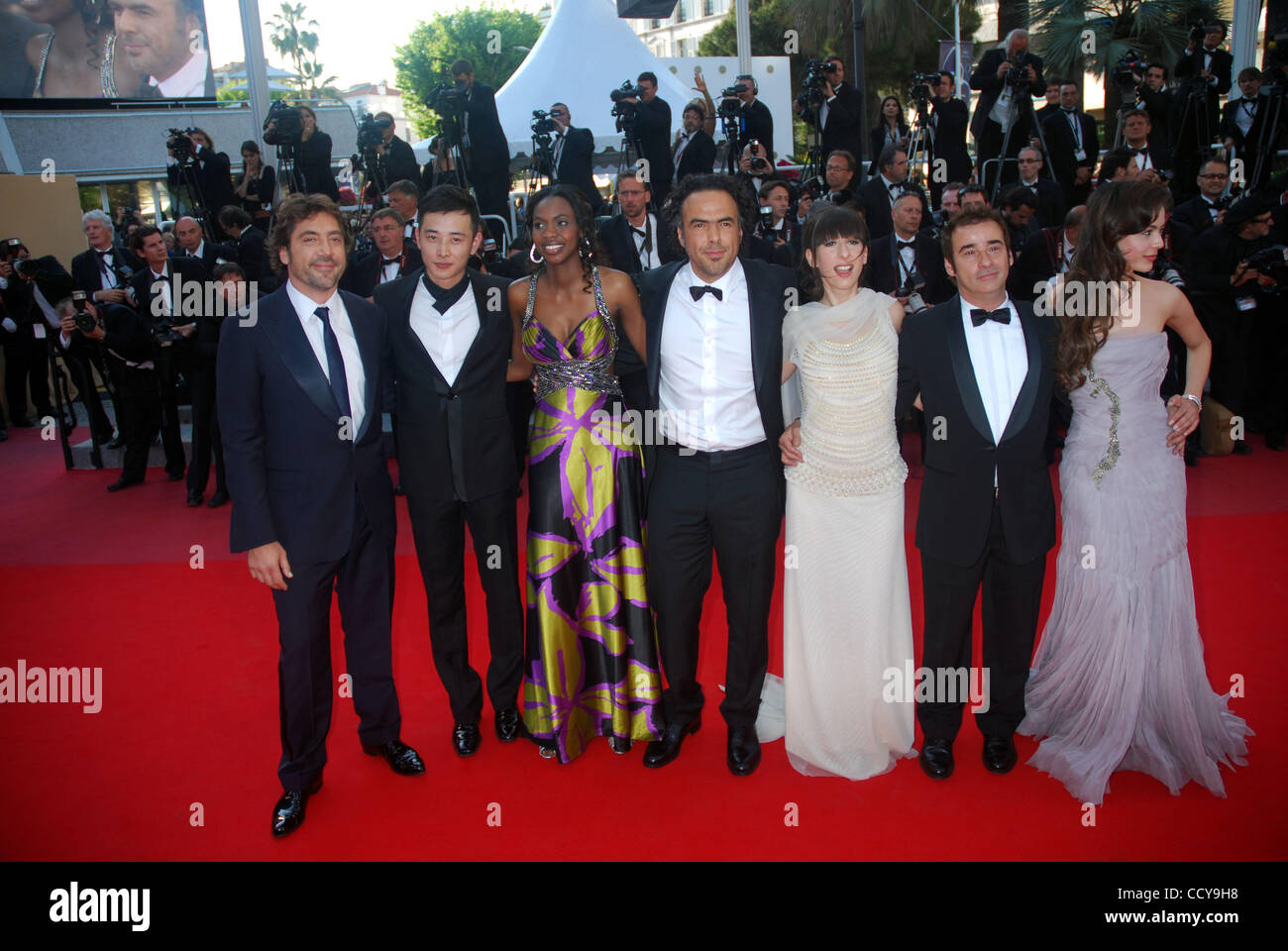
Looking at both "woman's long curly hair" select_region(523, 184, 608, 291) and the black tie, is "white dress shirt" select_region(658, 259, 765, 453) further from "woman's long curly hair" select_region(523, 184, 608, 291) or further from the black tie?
the black tie

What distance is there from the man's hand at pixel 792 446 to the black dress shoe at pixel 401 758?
1488mm

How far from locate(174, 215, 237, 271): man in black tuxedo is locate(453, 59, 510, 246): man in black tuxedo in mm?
2149

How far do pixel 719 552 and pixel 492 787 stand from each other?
100cm

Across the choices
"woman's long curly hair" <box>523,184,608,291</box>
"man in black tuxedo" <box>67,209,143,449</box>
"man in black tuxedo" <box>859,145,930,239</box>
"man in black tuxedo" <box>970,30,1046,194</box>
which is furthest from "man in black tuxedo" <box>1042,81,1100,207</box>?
"man in black tuxedo" <box>67,209,143,449</box>

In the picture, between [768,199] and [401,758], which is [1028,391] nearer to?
[401,758]

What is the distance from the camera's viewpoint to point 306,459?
108 inches

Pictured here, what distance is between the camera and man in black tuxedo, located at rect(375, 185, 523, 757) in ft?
9.68

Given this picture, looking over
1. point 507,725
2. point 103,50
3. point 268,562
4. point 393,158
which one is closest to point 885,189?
point 393,158

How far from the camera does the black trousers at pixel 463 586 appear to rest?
3.07 m

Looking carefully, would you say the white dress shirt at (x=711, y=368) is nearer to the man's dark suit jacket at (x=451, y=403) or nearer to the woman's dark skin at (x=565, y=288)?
the woman's dark skin at (x=565, y=288)

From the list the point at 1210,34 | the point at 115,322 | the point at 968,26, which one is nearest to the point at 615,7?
the point at 1210,34

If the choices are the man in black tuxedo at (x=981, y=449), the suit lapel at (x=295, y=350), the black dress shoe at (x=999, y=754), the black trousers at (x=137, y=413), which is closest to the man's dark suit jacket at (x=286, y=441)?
the suit lapel at (x=295, y=350)

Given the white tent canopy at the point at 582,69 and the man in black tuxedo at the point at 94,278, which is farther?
the white tent canopy at the point at 582,69

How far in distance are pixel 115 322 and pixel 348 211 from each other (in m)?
3.50
